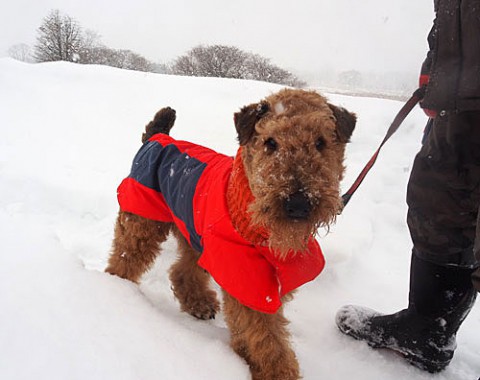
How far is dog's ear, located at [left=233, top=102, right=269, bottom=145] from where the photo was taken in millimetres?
1908

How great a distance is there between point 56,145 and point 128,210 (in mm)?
4112

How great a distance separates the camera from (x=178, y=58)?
22984 mm

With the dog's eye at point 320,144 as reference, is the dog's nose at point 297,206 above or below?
below

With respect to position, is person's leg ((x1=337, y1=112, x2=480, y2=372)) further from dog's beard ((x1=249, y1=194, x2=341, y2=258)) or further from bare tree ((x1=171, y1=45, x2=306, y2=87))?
bare tree ((x1=171, y1=45, x2=306, y2=87))

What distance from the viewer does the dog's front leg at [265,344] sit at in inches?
73.1

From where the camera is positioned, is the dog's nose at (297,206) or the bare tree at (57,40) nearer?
the dog's nose at (297,206)

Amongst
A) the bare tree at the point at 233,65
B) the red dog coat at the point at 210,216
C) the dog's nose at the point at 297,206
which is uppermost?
the bare tree at the point at 233,65

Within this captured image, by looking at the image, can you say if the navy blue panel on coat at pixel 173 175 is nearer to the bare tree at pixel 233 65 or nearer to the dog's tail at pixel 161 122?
the dog's tail at pixel 161 122

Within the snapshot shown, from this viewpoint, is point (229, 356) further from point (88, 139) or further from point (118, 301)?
point (88, 139)

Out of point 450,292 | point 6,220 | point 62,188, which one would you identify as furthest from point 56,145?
point 450,292

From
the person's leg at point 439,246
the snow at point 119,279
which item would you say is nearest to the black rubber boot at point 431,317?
the person's leg at point 439,246

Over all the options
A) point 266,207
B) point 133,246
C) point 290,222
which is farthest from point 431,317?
point 133,246

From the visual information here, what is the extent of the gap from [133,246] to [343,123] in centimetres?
179

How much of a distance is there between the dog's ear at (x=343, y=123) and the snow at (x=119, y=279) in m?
0.70
